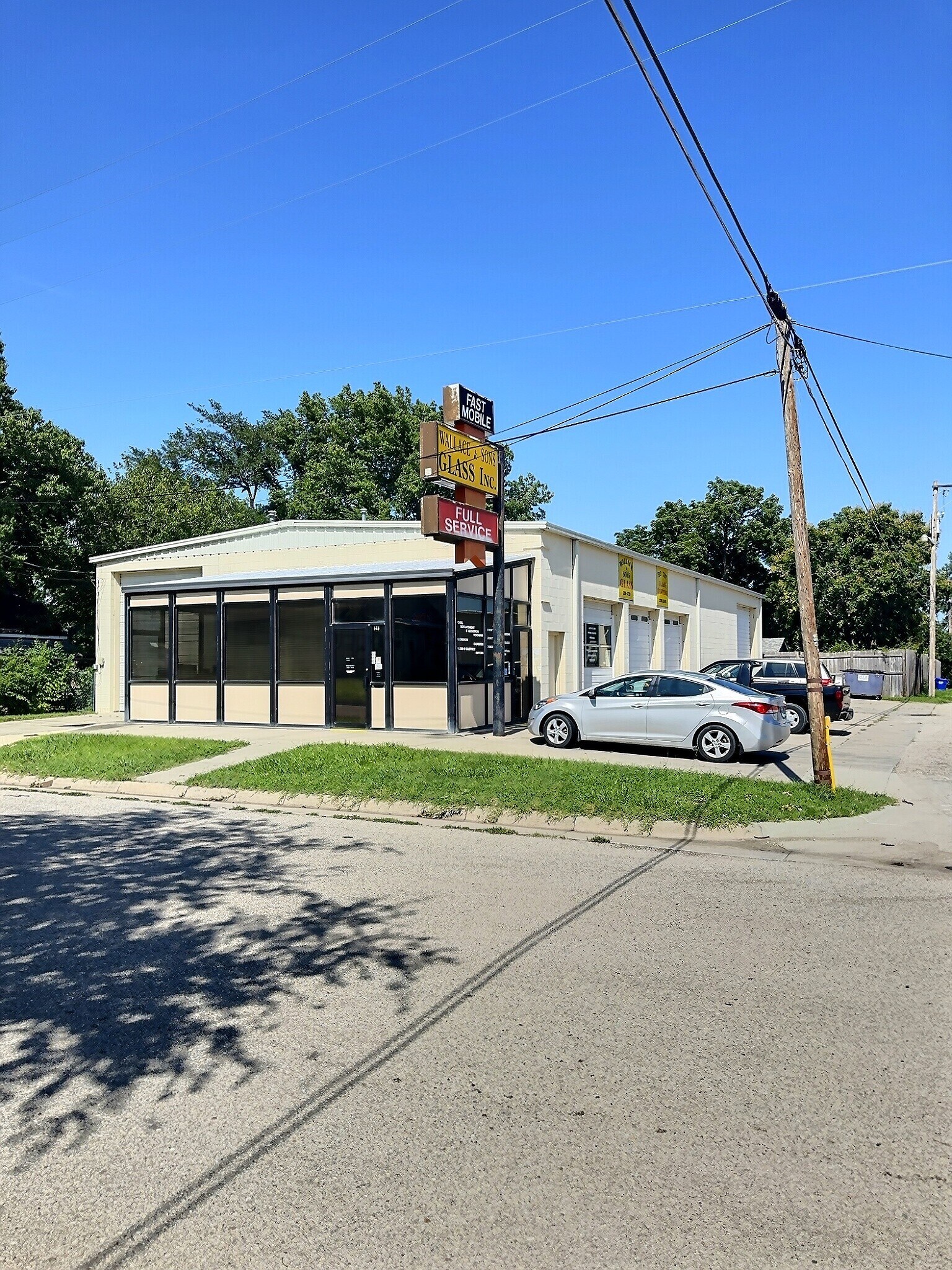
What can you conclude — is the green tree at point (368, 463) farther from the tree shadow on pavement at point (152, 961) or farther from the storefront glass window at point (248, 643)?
the tree shadow on pavement at point (152, 961)

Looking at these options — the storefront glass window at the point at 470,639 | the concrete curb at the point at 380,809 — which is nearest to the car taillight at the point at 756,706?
the concrete curb at the point at 380,809

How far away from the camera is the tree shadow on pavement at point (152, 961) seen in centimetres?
408

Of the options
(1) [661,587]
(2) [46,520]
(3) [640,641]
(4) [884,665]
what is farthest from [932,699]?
(2) [46,520]

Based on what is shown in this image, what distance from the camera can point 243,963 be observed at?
5.56m

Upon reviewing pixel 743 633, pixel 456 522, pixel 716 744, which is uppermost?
pixel 456 522

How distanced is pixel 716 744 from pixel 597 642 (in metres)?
10.2

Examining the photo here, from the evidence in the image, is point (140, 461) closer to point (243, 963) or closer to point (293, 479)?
point (293, 479)

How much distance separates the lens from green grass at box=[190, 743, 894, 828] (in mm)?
10625

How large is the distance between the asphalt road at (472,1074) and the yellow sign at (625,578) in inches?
734

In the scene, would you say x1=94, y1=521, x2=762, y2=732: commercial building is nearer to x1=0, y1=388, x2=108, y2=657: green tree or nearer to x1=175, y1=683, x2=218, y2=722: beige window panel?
x1=175, y1=683, x2=218, y2=722: beige window panel

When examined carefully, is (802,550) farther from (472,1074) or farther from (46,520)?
(46,520)

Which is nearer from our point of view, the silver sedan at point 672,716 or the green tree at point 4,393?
the silver sedan at point 672,716

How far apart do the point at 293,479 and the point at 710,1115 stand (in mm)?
56351

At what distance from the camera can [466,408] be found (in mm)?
18094
